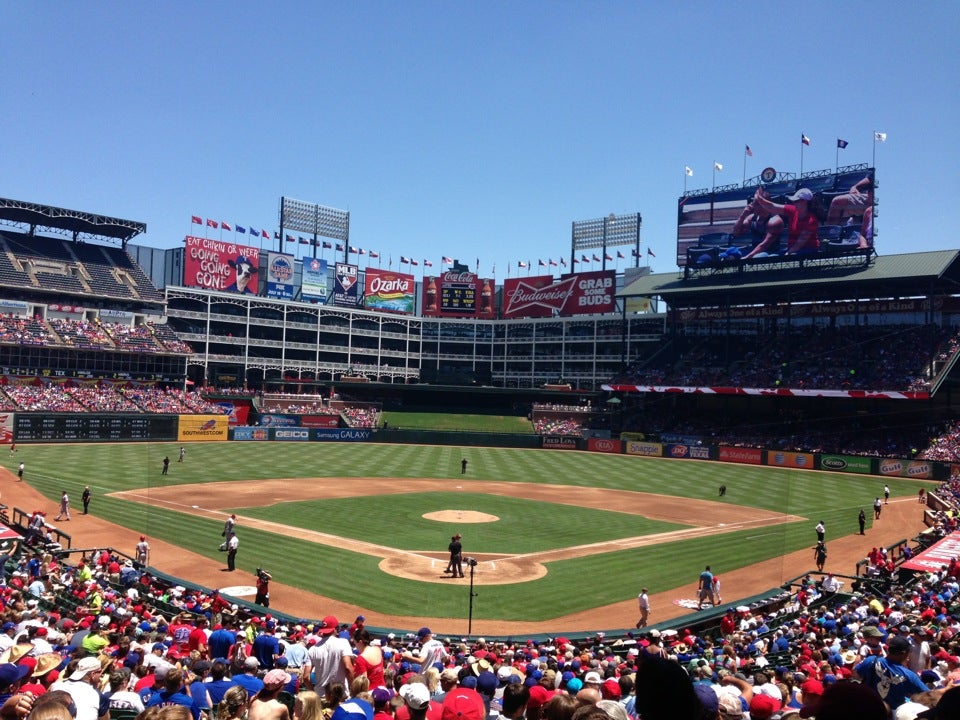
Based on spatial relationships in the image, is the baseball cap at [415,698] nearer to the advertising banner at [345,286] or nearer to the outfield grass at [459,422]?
the outfield grass at [459,422]

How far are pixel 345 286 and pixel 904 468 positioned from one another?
77117mm

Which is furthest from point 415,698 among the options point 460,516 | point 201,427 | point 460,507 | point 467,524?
point 201,427

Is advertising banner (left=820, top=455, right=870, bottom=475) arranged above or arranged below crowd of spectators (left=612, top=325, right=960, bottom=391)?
below

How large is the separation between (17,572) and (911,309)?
256ft

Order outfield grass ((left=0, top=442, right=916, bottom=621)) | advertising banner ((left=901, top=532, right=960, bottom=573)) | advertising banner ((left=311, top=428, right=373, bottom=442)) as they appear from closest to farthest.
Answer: advertising banner ((left=901, top=532, right=960, bottom=573))
outfield grass ((left=0, top=442, right=916, bottom=621))
advertising banner ((left=311, top=428, right=373, bottom=442))

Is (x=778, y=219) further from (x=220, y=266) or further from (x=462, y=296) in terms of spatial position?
(x=220, y=266)

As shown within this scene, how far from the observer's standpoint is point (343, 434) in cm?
7962

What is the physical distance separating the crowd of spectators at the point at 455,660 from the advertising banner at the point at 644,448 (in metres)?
48.8

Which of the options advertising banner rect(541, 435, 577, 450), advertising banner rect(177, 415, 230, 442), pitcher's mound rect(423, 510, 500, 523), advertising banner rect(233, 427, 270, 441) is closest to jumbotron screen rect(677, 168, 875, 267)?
advertising banner rect(541, 435, 577, 450)

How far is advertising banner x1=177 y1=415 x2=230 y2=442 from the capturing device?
7124 centimetres

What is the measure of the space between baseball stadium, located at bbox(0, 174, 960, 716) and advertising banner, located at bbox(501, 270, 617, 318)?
1.24 ft

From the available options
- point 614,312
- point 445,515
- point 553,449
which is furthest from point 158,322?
point 445,515

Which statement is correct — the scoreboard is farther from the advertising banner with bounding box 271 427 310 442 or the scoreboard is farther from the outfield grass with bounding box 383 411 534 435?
the outfield grass with bounding box 383 411 534 435

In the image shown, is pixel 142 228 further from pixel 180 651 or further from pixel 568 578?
pixel 180 651
